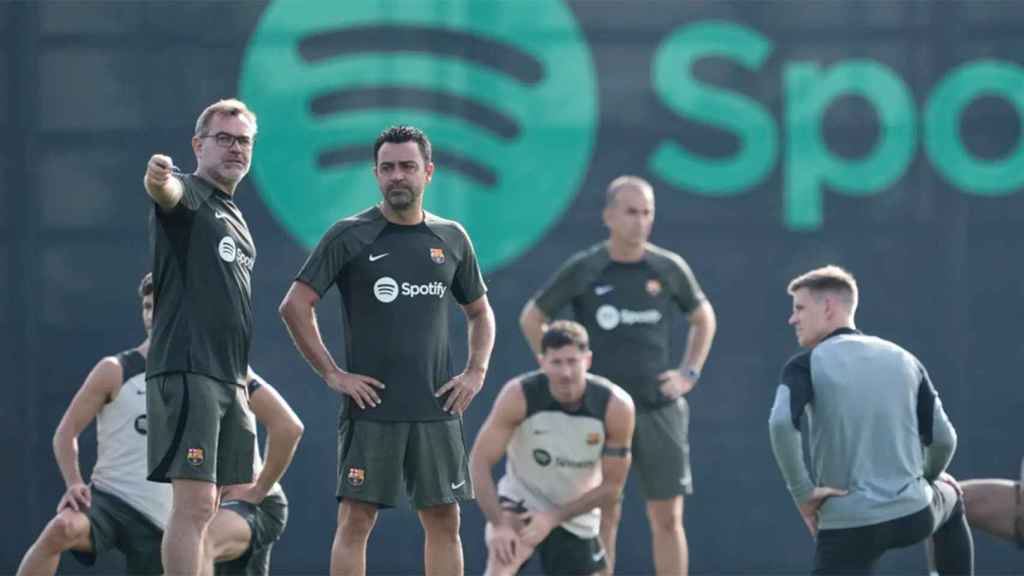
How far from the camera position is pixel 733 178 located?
404 inches

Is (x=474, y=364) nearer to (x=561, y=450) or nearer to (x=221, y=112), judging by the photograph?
(x=221, y=112)

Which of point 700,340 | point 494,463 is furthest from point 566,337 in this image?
point 700,340

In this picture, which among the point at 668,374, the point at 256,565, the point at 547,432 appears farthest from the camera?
the point at 668,374

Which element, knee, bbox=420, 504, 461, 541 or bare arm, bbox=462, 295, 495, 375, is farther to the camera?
bare arm, bbox=462, 295, 495, 375

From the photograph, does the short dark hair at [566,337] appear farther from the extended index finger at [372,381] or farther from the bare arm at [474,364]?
the extended index finger at [372,381]

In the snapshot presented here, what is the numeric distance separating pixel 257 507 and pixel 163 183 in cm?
235

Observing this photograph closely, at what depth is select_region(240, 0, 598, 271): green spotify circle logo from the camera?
33.4 ft

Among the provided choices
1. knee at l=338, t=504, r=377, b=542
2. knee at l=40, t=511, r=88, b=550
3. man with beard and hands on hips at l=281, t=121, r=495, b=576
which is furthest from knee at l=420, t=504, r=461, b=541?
knee at l=40, t=511, r=88, b=550

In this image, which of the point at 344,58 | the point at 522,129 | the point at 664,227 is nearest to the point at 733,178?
the point at 664,227

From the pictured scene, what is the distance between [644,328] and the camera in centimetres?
929

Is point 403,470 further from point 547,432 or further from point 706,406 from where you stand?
point 706,406

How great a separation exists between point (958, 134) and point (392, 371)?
5.06 meters

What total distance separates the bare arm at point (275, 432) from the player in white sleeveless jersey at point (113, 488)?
691 mm

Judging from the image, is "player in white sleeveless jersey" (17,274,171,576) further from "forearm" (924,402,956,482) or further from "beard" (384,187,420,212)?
"forearm" (924,402,956,482)
